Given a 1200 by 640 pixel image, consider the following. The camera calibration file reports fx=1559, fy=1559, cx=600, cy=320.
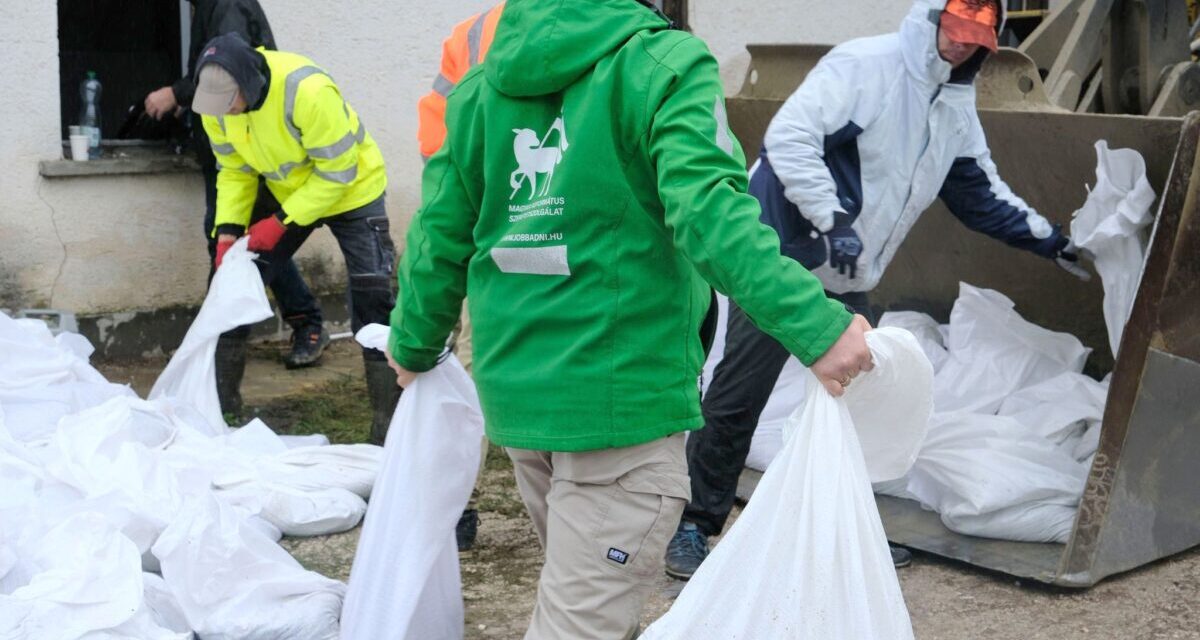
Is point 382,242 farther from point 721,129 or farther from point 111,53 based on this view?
point 111,53

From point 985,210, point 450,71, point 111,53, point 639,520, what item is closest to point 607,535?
point 639,520

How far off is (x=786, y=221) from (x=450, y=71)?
986 mm

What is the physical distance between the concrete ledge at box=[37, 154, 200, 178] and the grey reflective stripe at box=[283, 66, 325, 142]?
4.62 ft

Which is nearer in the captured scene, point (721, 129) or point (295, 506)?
point (721, 129)

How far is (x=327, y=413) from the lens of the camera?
18.8ft

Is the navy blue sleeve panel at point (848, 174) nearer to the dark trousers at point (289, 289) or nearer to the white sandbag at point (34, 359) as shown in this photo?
the white sandbag at point (34, 359)

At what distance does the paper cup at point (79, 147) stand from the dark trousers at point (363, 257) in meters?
1.26

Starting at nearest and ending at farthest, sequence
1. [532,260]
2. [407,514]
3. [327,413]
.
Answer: [532,260] → [407,514] → [327,413]

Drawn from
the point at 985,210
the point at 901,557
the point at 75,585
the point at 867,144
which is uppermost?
the point at 867,144

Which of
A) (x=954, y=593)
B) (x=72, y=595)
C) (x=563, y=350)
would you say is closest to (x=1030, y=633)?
(x=954, y=593)

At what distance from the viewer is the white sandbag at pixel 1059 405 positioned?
470 cm

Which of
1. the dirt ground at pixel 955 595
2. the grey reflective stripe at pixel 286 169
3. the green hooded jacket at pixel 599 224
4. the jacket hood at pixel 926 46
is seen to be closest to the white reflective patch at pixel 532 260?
the green hooded jacket at pixel 599 224

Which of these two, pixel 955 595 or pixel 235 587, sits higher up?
pixel 235 587

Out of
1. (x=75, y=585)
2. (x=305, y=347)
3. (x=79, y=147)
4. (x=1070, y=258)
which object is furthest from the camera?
(x=305, y=347)
